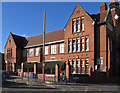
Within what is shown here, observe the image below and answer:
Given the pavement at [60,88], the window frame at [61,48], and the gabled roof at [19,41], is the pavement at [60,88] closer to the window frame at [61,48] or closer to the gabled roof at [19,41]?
the window frame at [61,48]

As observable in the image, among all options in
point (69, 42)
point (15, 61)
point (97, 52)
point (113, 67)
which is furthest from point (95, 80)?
point (15, 61)

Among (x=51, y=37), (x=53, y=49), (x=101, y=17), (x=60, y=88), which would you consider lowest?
(x=60, y=88)

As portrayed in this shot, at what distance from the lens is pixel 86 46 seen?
25500 millimetres

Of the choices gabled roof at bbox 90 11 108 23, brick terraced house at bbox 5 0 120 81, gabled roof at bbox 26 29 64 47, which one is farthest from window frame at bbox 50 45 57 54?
gabled roof at bbox 90 11 108 23

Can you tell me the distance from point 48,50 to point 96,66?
13351mm

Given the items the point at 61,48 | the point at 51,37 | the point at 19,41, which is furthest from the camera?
the point at 19,41

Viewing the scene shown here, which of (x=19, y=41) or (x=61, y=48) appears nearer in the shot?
(x=61, y=48)

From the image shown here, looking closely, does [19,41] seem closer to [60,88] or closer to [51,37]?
[51,37]

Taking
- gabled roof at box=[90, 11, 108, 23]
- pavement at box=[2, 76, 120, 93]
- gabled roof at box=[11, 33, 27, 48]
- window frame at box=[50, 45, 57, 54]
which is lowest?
pavement at box=[2, 76, 120, 93]

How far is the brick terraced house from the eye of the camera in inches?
934

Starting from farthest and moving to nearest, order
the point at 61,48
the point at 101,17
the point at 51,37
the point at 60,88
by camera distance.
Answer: the point at 51,37 < the point at 61,48 < the point at 101,17 < the point at 60,88

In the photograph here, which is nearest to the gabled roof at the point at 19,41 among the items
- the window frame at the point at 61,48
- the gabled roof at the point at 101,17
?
the window frame at the point at 61,48

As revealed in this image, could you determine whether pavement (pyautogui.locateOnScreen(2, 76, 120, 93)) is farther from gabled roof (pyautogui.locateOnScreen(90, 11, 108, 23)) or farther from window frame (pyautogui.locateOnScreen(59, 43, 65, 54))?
window frame (pyautogui.locateOnScreen(59, 43, 65, 54))

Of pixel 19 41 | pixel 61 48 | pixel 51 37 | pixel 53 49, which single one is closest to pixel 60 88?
pixel 61 48
